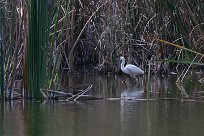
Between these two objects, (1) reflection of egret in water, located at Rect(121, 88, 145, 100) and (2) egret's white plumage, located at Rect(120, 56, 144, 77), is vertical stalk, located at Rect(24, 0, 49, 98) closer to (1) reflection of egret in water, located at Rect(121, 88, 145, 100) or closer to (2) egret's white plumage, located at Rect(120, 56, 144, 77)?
(1) reflection of egret in water, located at Rect(121, 88, 145, 100)

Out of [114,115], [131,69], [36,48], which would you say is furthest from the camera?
[131,69]

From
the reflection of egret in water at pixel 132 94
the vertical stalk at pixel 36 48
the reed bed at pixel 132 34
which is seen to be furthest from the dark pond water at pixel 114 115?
the reed bed at pixel 132 34

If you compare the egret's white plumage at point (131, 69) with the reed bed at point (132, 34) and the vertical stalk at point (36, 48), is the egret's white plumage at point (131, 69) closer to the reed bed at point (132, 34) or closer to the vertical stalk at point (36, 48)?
the reed bed at point (132, 34)

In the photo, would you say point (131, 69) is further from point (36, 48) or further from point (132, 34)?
point (36, 48)

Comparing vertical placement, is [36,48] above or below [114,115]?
above

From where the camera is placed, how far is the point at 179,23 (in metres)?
11.4

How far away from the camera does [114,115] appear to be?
6246 millimetres

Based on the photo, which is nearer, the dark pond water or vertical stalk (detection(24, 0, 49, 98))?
the dark pond water

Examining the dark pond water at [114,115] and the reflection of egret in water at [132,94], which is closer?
the dark pond water at [114,115]

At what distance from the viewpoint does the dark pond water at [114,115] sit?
529 cm

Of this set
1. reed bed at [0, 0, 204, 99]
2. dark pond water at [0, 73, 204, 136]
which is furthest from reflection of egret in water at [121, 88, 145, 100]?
reed bed at [0, 0, 204, 99]

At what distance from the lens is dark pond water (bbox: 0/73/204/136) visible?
5293mm

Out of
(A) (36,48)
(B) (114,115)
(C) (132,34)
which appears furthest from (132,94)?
A: (C) (132,34)

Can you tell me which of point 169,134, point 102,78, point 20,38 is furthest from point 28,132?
point 102,78
